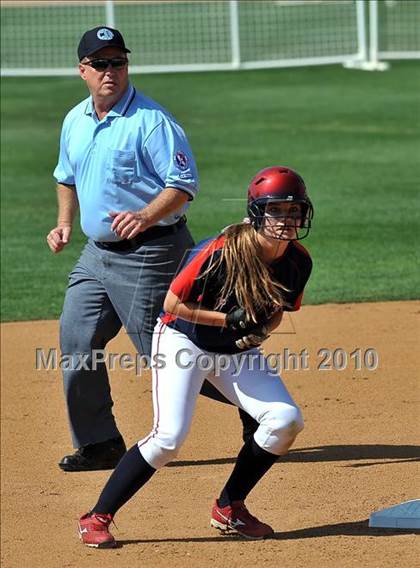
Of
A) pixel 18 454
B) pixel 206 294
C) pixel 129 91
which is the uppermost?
pixel 129 91

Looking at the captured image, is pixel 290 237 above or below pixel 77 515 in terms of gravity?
above

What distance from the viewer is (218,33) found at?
2052 centimetres

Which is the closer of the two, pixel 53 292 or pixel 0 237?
pixel 53 292

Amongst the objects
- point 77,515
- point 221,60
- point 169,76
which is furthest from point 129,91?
point 169,76

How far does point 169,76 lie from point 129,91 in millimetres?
16032

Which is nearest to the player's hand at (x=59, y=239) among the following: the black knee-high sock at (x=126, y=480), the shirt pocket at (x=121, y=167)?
the shirt pocket at (x=121, y=167)

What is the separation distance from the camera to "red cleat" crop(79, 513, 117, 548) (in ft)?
17.7

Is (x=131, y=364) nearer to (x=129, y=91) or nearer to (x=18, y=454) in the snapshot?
(x=18, y=454)

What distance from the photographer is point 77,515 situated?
19.8ft

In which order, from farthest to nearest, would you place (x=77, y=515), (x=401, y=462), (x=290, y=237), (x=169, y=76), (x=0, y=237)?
(x=169, y=76) → (x=0, y=237) → (x=401, y=462) → (x=77, y=515) → (x=290, y=237)

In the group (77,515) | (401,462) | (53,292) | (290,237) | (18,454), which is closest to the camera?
(290,237)

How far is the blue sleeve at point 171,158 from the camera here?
5.96 m

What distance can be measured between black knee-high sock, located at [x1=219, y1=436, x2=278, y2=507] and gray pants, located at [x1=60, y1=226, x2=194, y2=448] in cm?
107

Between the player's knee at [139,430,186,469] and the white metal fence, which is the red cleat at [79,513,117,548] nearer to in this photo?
the player's knee at [139,430,186,469]
